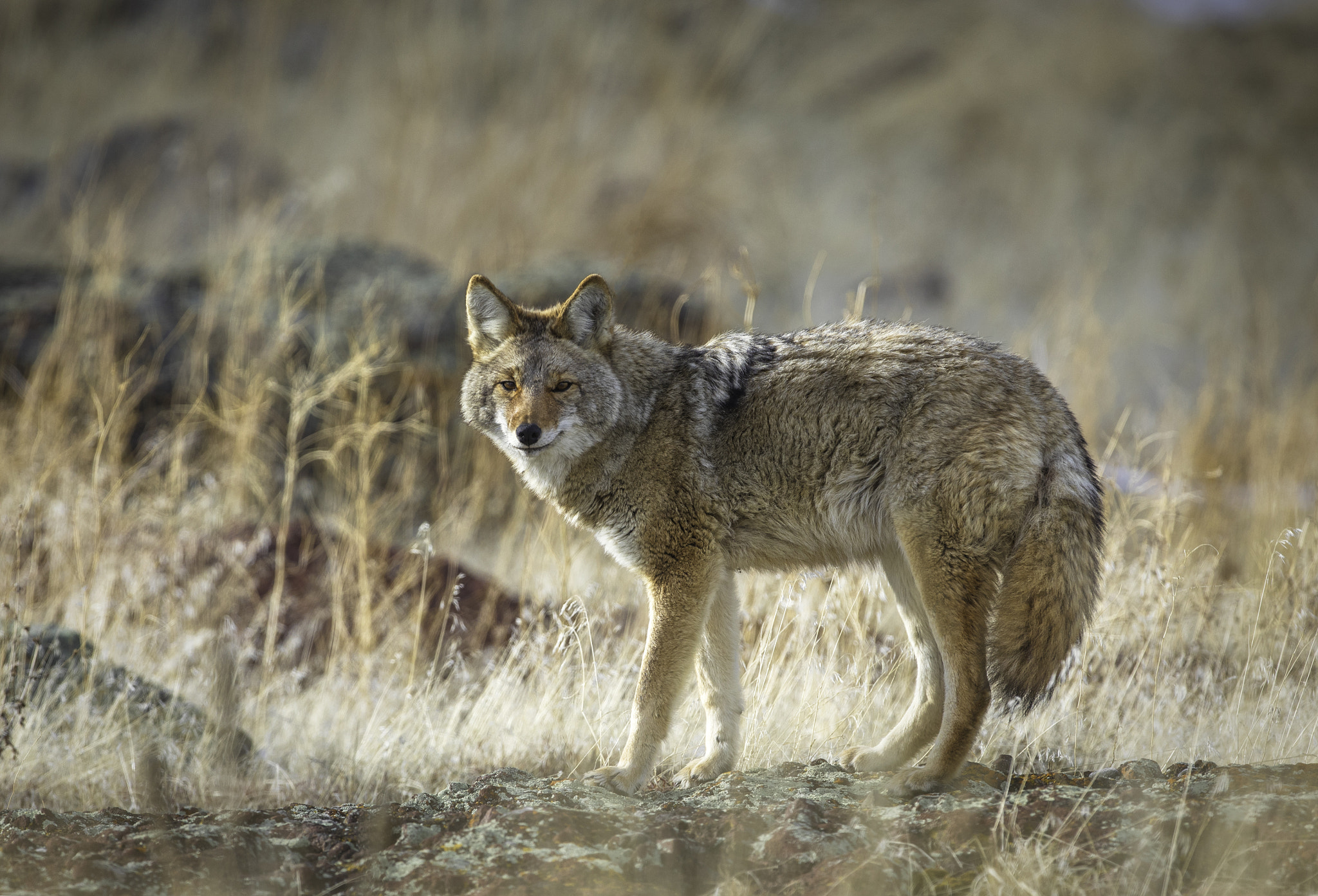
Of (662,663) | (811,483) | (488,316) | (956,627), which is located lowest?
(662,663)

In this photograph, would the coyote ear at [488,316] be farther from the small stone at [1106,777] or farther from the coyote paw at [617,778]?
the small stone at [1106,777]

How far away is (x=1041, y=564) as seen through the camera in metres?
3.44

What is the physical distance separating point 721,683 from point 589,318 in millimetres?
1740

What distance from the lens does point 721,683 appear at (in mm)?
4203

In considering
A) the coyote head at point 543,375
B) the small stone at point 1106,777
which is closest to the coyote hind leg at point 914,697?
the small stone at point 1106,777

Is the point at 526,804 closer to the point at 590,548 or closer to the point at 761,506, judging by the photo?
the point at 761,506

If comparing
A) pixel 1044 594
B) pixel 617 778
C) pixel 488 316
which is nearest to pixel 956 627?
pixel 1044 594

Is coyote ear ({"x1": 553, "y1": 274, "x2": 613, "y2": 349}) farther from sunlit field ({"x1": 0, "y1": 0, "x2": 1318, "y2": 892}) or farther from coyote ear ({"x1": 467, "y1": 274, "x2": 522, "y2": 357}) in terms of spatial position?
sunlit field ({"x1": 0, "y1": 0, "x2": 1318, "y2": 892})

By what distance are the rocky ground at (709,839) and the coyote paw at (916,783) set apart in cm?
7

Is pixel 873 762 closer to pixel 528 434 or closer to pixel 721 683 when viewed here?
pixel 721 683

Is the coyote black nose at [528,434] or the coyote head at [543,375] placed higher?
the coyote head at [543,375]

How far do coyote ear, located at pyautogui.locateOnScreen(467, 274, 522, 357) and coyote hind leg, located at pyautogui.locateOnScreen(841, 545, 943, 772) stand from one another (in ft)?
6.55

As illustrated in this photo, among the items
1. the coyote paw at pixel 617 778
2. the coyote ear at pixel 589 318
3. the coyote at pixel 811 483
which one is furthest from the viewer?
the coyote ear at pixel 589 318

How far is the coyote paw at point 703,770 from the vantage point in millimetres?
3980
